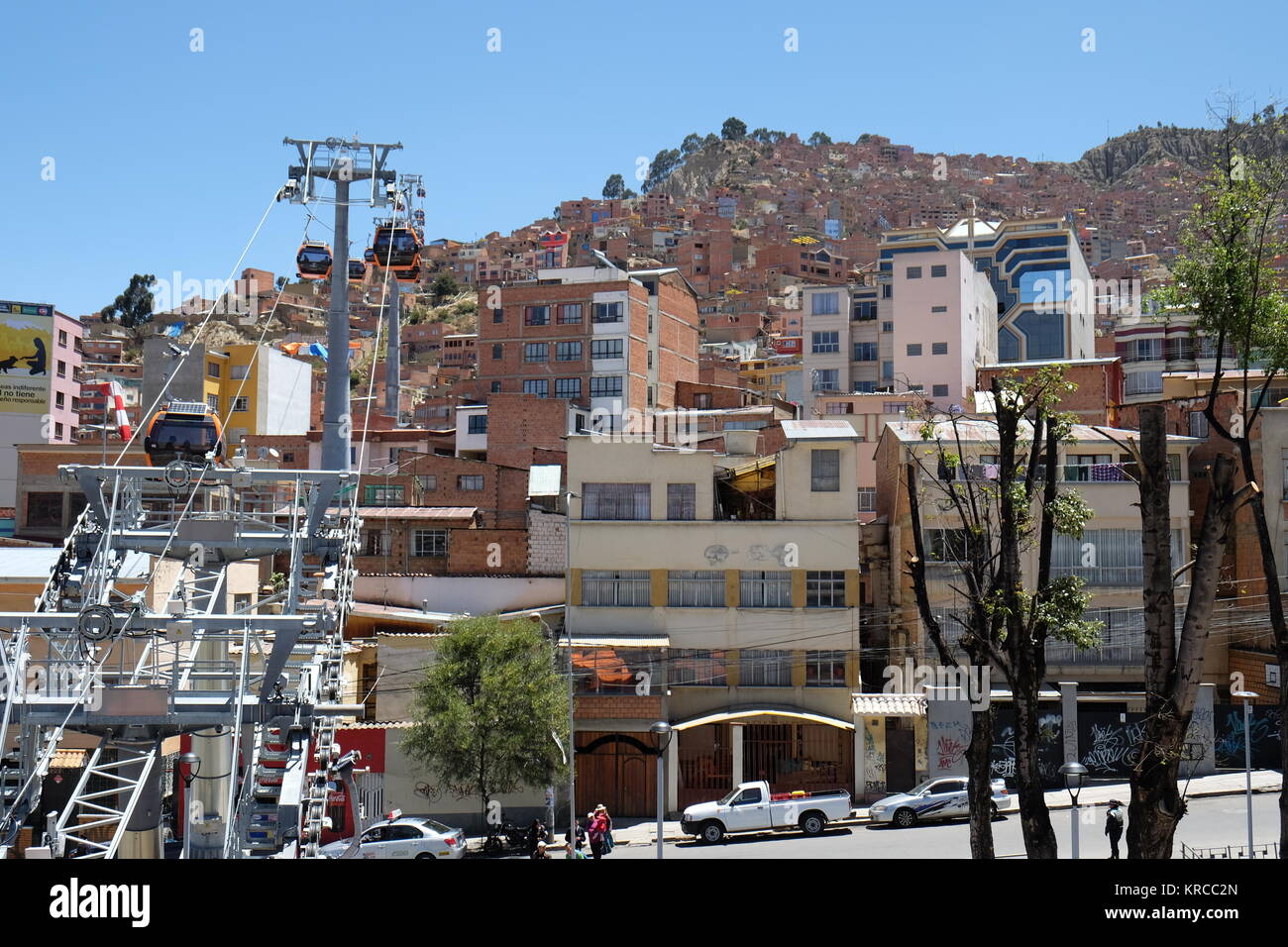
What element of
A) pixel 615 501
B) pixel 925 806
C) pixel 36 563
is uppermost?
pixel 615 501

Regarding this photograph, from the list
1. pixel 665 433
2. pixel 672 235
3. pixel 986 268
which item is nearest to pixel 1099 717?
pixel 665 433

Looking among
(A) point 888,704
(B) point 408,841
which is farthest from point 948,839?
(B) point 408,841

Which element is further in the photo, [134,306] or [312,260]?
[134,306]

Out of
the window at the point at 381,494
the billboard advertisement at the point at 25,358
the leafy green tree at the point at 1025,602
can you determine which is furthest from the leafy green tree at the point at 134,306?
the leafy green tree at the point at 1025,602

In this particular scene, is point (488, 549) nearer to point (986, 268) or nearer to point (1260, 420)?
point (1260, 420)

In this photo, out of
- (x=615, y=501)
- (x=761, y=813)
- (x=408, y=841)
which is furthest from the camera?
(x=615, y=501)

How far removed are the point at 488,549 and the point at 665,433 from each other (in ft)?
80.1

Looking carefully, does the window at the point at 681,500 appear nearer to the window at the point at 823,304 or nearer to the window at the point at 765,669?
the window at the point at 765,669

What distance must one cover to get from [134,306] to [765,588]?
140 m

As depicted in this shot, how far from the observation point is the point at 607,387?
7431 cm

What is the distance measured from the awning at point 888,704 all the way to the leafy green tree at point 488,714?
9.12 metres

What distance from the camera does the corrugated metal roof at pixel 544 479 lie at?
4600 cm

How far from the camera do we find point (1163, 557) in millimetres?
12023

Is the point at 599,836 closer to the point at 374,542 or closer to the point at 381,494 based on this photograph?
the point at 374,542
